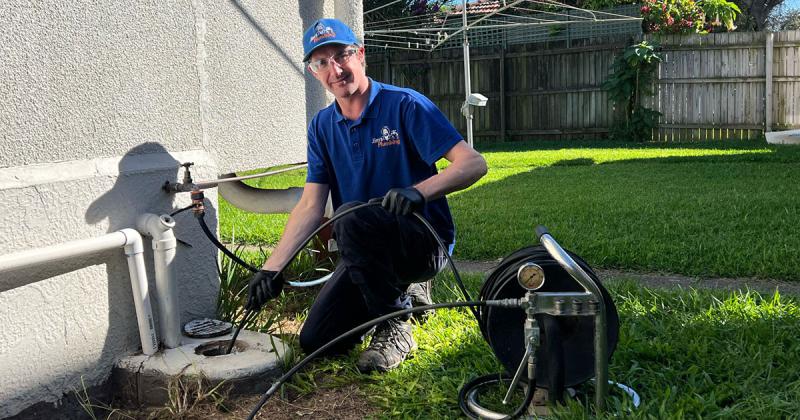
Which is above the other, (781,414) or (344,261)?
(344,261)

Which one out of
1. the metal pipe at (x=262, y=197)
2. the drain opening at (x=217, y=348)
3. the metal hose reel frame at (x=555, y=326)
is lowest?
the drain opening at (x=217, y=348)

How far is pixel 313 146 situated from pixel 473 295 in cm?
121

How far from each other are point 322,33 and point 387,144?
50cm

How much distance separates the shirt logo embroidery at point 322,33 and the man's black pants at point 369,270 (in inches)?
25.5

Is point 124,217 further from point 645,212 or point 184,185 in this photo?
point 645,212

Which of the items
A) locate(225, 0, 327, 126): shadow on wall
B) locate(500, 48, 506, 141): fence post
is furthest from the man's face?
locate(500, 48, 506, 141): fence post

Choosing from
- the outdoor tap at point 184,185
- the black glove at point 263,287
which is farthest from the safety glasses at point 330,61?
the black glove at point 263,287

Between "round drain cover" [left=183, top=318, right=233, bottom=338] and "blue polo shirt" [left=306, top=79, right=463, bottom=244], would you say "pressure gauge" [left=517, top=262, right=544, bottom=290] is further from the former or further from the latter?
"round drain cover" [left=183, top=318, right=233, bottom=338]

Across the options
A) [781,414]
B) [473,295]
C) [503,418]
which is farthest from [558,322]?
[473,295]

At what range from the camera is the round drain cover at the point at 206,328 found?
3155 mm

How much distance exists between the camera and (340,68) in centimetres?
298

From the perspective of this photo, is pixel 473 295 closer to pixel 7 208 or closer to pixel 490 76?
pixel 7 208

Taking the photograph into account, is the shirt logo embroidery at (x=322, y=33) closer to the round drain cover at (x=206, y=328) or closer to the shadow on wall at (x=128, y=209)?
the shadow on wall at (x=128, y=209)

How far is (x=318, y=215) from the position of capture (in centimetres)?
317
